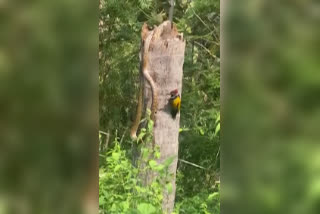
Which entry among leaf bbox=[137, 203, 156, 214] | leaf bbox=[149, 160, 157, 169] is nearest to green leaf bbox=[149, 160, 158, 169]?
leaf bbox=[149, 160, 157, 169]

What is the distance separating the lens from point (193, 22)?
1.31 metres

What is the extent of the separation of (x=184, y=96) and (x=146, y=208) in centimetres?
42

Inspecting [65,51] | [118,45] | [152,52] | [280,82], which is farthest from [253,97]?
[118,45]

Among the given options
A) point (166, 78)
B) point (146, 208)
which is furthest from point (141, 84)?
point (146, 208)

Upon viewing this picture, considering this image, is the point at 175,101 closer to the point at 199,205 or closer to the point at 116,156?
the point at 116,156

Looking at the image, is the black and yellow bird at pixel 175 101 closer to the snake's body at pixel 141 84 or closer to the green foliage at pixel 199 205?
the snake's body at pixel 141 84

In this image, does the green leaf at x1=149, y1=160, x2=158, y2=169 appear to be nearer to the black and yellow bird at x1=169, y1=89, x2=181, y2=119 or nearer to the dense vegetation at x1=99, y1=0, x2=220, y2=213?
the dense vegetation at x1=99, y1=0, x2=220, y2=213

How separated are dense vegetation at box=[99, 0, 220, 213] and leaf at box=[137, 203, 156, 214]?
148 mm

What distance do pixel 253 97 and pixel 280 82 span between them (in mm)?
60

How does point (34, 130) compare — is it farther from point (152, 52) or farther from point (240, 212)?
point (152, 52)

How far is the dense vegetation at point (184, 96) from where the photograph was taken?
125cm

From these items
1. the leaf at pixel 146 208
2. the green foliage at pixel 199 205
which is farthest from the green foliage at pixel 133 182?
the green foliage at pixel 199 205

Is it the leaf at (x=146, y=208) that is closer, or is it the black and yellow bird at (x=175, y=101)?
the leaf at (x=146, y=208)

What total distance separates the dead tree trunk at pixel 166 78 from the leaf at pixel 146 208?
17 cm
